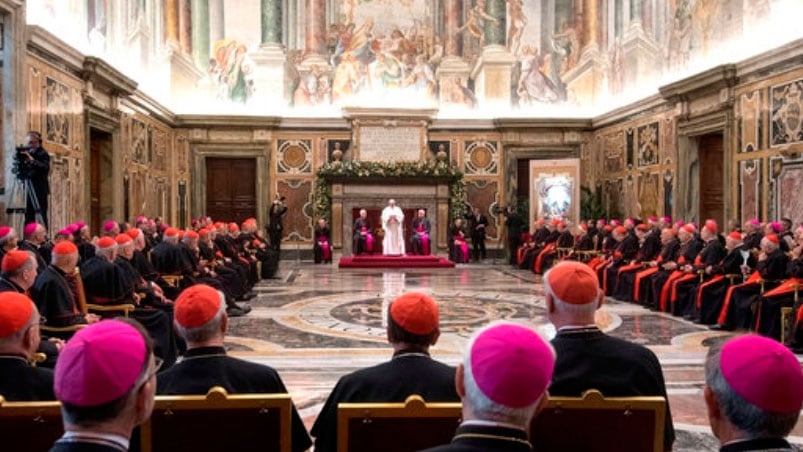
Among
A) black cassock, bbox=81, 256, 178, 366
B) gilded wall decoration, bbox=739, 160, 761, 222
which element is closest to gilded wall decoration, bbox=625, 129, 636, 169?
gilded wall decoration, bbox=739, 160, 761, 222

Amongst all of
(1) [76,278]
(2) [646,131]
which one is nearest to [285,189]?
(2) [646,131]

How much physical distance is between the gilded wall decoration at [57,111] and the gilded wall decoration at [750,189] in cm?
1180

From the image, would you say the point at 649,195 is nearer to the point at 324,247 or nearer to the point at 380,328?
the point at 324,247

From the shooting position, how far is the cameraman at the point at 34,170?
9586mm

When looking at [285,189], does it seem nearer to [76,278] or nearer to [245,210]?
[245,210]

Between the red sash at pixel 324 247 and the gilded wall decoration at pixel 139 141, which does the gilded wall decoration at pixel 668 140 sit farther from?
the gilded wall decoration at pixel 139 141

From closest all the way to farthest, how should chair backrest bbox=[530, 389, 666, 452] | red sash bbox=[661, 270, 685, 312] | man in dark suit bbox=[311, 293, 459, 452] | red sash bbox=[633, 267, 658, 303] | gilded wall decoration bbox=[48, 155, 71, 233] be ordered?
Answer: chair backrest bbox=[530, 389, 666, 452] → man in dark suit bbox=[311, 293, 459, 452] → gilded wall decoration bbox=[48, 155, 71, 233] → red sash bbox=[661, 270, 685, 312] → red sash bbox=[633, 267, 658, 303]

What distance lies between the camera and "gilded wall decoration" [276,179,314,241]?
77.6ft

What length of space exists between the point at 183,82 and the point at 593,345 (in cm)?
2081

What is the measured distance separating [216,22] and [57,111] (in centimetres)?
1249

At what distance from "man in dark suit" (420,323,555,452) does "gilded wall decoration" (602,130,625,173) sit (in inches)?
784

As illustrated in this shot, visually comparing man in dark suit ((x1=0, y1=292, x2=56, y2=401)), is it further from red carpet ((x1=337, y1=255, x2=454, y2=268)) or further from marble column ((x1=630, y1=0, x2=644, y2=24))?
marble column ((x1=630, y1=0, x2=644, y2=24))

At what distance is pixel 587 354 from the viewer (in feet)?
11.6

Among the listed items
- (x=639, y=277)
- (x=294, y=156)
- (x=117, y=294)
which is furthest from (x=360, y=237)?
(x=117, y=294)
